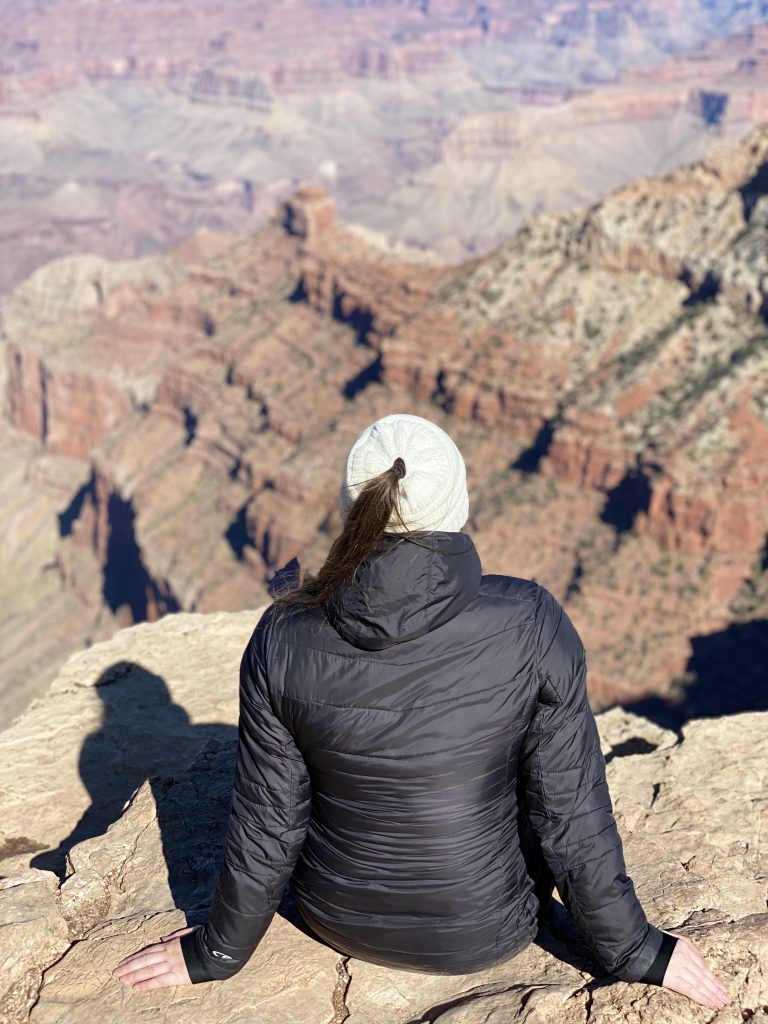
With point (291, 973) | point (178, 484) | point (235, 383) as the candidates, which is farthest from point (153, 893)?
point (235, 383)

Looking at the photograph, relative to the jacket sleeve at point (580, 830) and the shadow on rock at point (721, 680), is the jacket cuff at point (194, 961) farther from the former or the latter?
the shadow on rock at point (721, 680)

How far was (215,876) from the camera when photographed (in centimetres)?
695

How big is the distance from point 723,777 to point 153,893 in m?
5.25

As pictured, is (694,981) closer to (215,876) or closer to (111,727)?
(215,876)

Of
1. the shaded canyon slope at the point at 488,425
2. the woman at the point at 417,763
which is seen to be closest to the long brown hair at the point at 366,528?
the woman at the point at 417,763

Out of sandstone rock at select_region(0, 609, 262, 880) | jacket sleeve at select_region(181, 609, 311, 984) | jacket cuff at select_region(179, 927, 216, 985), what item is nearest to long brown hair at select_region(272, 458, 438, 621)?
jacket sleeve at select_region(181, 609, 311, 984)

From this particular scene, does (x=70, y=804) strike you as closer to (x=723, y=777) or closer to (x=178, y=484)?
(x=723, y=777)

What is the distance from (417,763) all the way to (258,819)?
3.20ft

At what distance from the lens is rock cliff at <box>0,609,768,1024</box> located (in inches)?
218

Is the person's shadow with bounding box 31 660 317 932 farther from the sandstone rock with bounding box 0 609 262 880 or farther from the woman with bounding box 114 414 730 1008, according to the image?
the woman with bounding box 114 414 730 1008

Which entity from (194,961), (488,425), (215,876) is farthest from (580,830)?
(488,425)

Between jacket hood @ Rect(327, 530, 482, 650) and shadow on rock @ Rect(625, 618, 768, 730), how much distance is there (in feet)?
110

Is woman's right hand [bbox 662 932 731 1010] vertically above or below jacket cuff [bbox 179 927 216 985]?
above

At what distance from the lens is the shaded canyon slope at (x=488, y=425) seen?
137 feet
